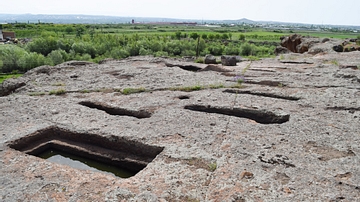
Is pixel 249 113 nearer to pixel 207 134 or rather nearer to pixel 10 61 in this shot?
pixel 207 134

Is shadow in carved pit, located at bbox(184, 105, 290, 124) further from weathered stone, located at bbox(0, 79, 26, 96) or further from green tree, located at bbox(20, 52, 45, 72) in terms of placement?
green tree, located at bbox(20, 52, 45, 72)

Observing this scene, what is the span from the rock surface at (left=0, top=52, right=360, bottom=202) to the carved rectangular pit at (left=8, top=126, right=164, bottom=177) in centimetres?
16

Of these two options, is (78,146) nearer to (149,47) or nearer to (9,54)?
(9,54)

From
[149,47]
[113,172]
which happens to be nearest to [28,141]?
[113,172]

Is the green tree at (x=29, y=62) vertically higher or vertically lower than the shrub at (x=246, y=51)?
lower

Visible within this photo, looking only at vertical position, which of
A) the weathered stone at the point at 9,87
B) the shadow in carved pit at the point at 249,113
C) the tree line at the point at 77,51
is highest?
the tree line at the point at 77,51

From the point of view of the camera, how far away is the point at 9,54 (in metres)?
24.2

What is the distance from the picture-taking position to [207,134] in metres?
6.74

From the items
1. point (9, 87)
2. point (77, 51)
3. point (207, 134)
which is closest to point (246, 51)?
point (77, 51)

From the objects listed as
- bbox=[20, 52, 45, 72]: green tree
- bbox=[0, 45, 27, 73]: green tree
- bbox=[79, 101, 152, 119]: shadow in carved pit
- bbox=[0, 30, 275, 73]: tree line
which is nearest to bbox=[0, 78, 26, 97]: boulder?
bbox=[79, 101, 152, 119]: shadow in carved pit

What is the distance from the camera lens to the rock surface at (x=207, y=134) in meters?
4.76

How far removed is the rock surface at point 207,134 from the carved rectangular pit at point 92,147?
159 millimetres

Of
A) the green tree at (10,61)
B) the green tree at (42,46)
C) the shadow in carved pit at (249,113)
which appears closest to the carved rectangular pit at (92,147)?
the shadow in carved pit at (249,113)

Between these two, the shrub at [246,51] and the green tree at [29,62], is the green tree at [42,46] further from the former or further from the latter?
the shrub at [246,51]
